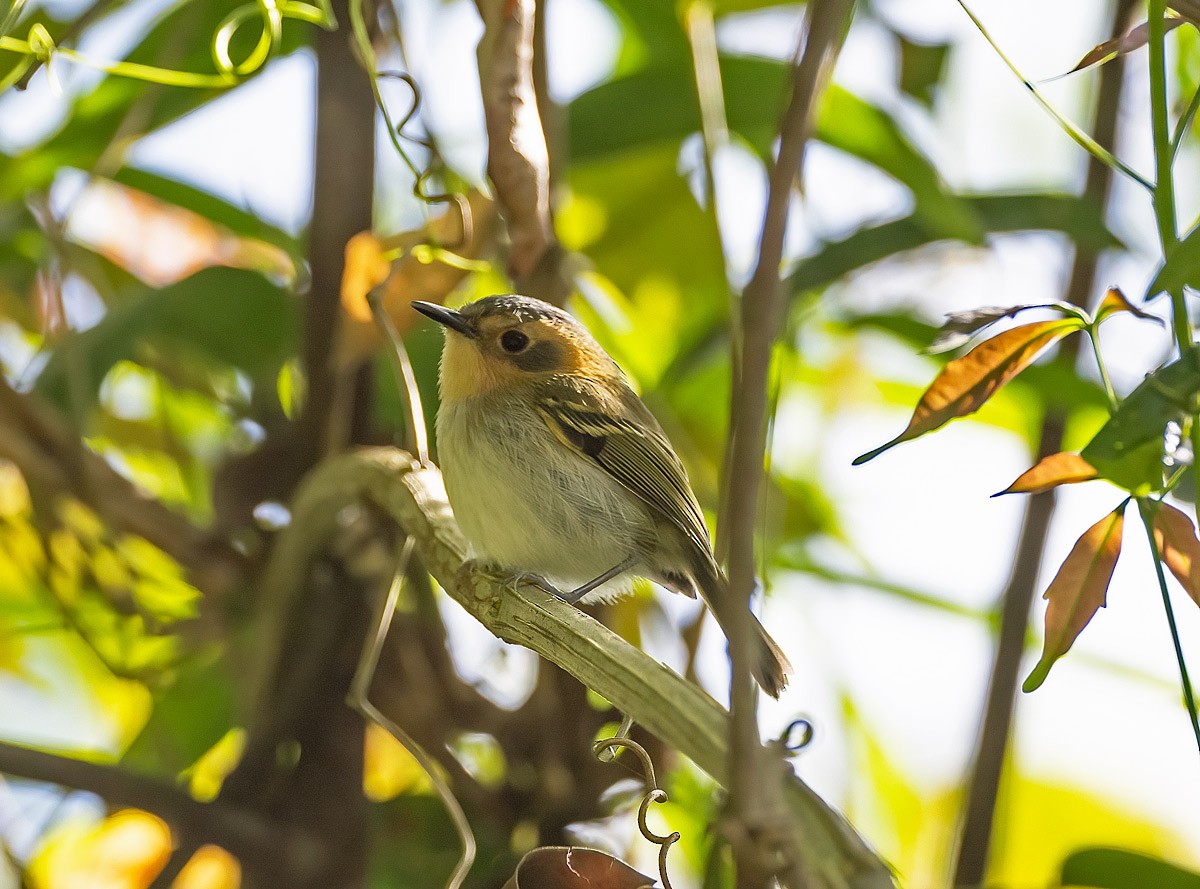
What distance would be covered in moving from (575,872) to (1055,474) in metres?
0.56

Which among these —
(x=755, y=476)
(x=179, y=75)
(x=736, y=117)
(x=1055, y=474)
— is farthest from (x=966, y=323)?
(x=179, y=75)

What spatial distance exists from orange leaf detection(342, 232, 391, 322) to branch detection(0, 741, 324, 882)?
75 cm

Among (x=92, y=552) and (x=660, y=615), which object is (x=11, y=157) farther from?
(x=660, y=615)

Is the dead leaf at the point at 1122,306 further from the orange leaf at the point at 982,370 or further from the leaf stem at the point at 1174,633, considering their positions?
the leaf stem at the point at 1174,633

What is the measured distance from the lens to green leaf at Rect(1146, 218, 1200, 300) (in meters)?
0.96

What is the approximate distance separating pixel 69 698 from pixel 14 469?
0.67 m

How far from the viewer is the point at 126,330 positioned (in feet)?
6.81

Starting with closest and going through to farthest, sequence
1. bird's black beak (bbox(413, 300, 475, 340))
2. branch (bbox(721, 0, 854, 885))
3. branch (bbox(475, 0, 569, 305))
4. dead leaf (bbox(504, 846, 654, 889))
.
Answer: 1. branch (bbox(721, 0, 854, 885))
2. dead leaf (bbox(504, 846, 654, 889))
3. branch (bbox(475, 0, 569, 305))
4. bird's black beak (bbox(413, 300, 475, 340))

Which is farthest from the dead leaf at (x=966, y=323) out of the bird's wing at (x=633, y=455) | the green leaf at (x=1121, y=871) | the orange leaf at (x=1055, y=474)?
the bird's wing at (x=633, y=455)

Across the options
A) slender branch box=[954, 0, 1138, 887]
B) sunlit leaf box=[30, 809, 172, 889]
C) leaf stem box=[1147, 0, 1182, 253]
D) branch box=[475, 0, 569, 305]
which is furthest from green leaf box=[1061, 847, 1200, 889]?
sunlit leaf box=[30, 809, 172, 889]

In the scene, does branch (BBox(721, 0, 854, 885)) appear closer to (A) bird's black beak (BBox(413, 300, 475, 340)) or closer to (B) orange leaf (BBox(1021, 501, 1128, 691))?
(B) orange leaf (BBox(1021, 501, 1128, 691))

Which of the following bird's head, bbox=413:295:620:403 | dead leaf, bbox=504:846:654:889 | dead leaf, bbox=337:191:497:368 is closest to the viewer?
dead leaf, bbox=504:846:654:889

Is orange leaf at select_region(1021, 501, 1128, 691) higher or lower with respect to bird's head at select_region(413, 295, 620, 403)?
lower

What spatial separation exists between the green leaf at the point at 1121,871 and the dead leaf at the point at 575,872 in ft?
2.57
